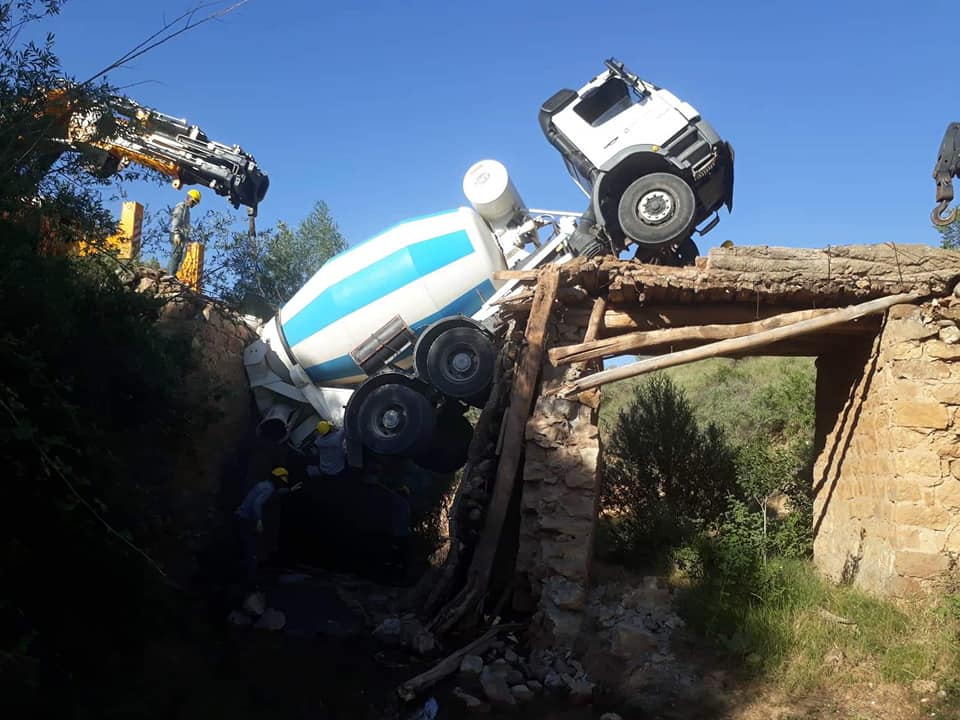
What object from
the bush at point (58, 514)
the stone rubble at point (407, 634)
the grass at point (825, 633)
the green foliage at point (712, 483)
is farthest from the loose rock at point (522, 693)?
the bush at point (58, 514)

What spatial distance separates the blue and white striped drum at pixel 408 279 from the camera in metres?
9.70

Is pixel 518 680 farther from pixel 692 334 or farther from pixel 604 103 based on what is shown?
pixel 604 103

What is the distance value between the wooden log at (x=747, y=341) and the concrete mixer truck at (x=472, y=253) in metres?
2.99

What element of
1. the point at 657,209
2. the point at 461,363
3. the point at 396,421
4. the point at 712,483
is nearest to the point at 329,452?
the point at 396,421

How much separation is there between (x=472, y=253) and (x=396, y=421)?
2208 mm

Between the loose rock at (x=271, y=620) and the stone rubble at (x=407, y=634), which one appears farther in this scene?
the loose rock at (x=271, y=620)

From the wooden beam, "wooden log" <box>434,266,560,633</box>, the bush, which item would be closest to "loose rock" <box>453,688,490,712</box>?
"wooden log" <box>434,266,560,633</box>

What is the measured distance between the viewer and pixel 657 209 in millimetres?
9719

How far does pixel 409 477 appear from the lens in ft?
35.1

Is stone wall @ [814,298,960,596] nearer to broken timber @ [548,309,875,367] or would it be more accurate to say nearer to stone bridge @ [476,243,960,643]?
stone bridge @ [476,243,960,643]

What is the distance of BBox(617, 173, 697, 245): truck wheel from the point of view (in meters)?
9.62

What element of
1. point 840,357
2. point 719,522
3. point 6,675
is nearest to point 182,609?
point 6,675

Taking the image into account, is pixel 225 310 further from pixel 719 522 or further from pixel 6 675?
pixel 6 675

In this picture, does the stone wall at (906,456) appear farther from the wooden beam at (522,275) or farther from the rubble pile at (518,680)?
the wooden beam at (522,275)
